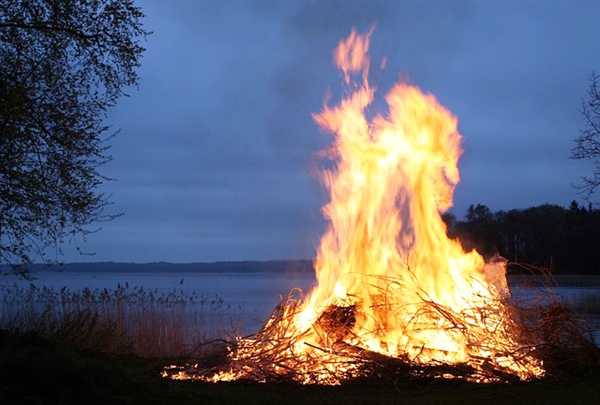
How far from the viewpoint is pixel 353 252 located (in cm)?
1088

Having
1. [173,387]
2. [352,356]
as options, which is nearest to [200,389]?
[173,387]

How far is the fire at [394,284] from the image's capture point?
918cm

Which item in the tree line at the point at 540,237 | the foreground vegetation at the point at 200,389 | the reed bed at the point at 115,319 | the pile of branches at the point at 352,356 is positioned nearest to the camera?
the foreground vegetation at the point at 200,389

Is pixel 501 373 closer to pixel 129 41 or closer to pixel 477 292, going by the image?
pixel 477 292

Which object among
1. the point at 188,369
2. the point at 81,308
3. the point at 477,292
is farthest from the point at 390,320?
the point at 81,308

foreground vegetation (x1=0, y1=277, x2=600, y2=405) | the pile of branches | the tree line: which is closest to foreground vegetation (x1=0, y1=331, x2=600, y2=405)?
foreground vegetation (x1=0, y1=277, x2=600, y2=405)

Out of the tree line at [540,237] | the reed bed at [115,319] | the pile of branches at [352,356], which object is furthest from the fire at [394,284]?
the tree line at [540,237]

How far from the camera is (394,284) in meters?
10.4

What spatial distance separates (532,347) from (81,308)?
351 inches

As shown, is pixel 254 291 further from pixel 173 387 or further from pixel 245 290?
pixel 173 387

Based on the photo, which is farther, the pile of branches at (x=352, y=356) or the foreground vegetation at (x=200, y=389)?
the pile of branches at (x=352, y=356)

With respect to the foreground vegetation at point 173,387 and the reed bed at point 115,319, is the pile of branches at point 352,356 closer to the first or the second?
the foreground vegetation at point 173,387

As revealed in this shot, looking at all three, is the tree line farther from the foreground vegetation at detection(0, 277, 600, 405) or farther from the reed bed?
the foreground vegetation at detection(0, 277, 600, 405)

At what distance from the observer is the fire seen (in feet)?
30.1
